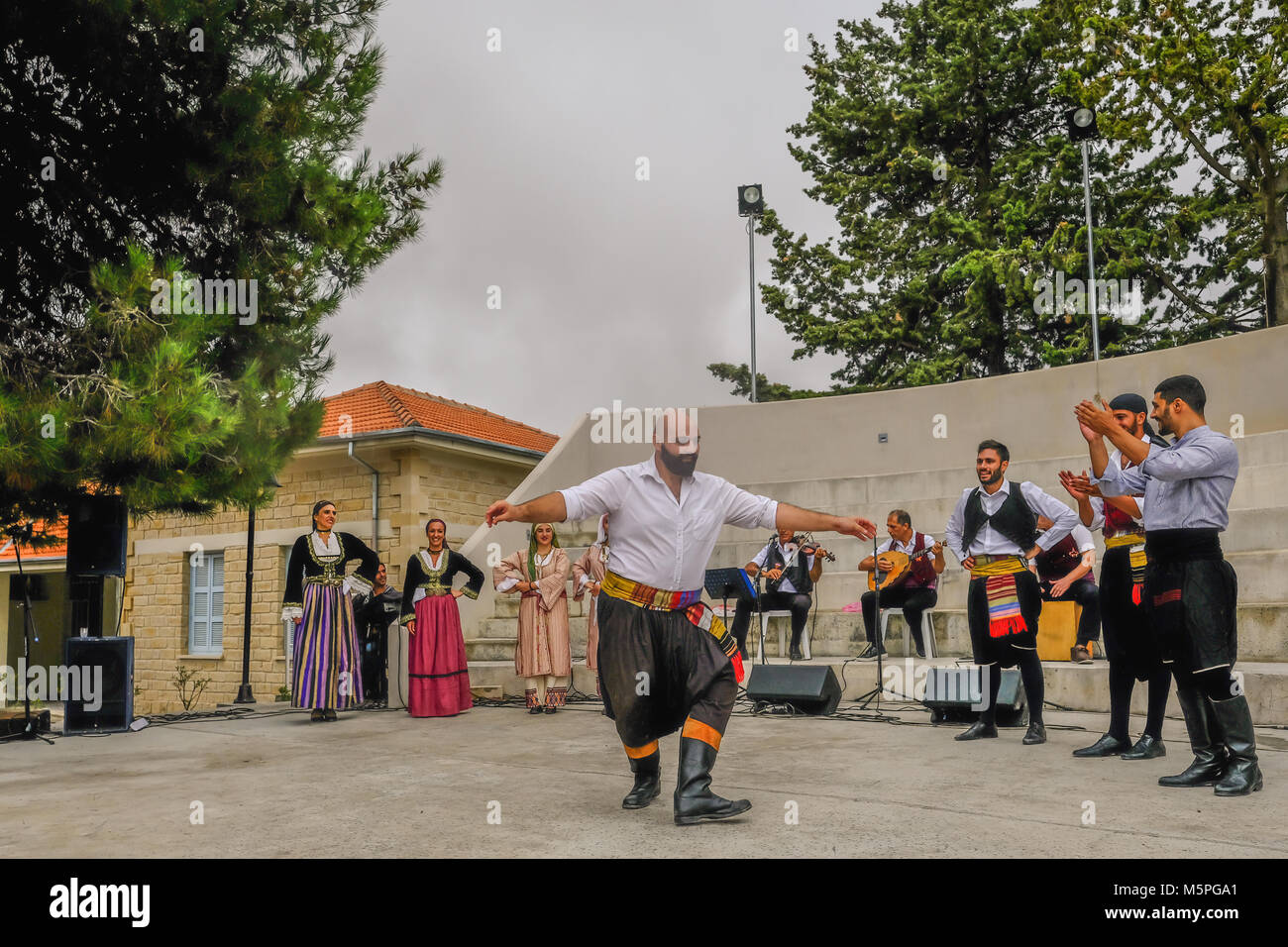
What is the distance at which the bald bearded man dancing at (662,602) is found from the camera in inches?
182

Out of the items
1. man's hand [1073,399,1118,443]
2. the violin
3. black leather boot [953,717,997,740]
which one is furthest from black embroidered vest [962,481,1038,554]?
the violin

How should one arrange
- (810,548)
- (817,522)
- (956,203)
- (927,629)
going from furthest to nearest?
(956,203) < (810,548) < (927,629) < (817,522)

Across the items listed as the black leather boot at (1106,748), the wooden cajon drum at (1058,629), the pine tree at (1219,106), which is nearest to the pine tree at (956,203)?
the pine tree at (1219,106)

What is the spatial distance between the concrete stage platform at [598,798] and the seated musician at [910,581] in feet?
6.65

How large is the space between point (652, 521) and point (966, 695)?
390cm

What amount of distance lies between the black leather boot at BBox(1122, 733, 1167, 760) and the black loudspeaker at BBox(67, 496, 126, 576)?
755 centimetres

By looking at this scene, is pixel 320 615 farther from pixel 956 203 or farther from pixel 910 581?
A: pixel 956 203

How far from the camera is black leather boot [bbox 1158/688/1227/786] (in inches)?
197

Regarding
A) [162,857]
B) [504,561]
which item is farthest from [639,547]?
[504,561]

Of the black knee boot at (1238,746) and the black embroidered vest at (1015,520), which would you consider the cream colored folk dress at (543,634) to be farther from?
the black knee boot at (1238,746)

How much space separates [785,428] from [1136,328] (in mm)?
11731

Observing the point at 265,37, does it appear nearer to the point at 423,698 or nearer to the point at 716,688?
the point at 423,698

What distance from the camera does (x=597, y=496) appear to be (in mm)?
4734

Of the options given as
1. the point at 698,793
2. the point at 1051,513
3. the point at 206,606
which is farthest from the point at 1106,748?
the point at 206,606
